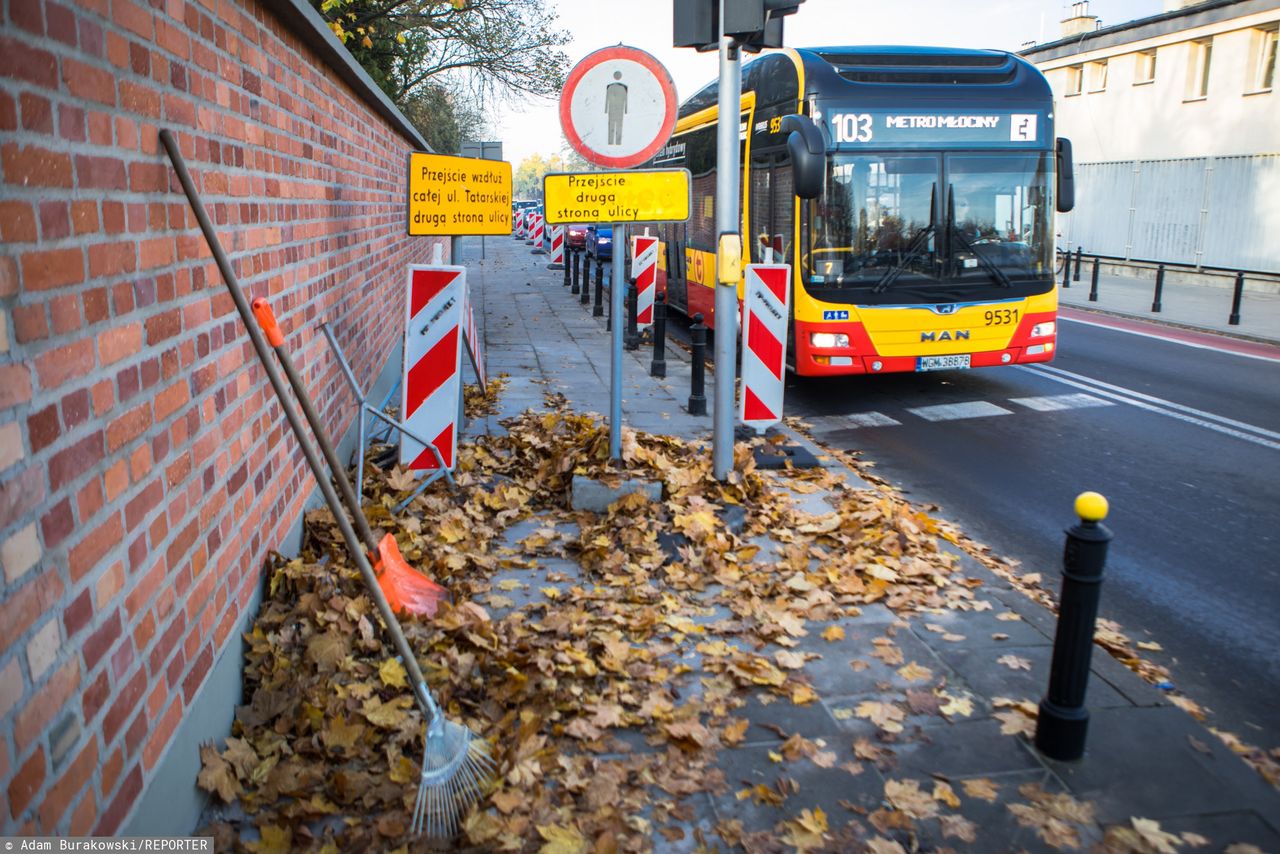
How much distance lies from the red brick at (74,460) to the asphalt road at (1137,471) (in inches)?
162

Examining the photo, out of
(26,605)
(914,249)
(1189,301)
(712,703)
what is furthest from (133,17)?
(1189,301)

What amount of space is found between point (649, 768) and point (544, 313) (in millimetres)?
14948

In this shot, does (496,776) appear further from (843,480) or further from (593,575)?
(843,480)

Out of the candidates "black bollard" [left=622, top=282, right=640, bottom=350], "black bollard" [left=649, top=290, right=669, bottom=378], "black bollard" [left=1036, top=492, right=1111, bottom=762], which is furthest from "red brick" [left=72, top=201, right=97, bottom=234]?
"black bollard" [left=622, top=282, right=640, bottom=350]

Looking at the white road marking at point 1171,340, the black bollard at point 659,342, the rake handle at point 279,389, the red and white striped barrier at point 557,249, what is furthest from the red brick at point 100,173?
the red and white striped barrier at point 557,249

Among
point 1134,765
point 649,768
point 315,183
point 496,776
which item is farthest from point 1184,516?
point 315,183

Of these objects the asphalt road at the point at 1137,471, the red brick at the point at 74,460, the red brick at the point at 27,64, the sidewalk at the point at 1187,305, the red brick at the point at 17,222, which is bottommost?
the asphalt road at the point at 1137,471

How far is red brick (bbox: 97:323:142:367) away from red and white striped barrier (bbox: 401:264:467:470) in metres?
3.77

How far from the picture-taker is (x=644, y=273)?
1427 centimetres

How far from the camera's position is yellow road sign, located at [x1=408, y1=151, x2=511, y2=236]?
21.8ft

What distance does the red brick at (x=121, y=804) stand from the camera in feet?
7.45

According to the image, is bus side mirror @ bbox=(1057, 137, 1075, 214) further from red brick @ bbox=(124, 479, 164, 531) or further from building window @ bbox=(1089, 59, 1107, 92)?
building window @ bbox=(1089, 59, 1107, 92)

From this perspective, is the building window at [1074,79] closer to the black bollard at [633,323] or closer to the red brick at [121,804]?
the black bollard at [633,323]

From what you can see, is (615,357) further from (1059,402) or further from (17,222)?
(1059,402)
